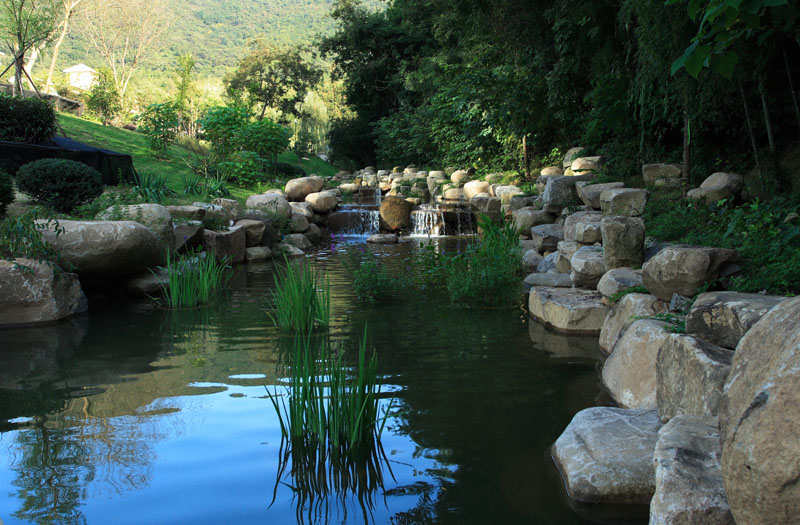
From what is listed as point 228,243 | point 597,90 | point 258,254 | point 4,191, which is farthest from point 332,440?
point 597,90

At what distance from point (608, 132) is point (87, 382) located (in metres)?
11.6

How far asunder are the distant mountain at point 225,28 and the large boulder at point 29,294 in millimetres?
68706

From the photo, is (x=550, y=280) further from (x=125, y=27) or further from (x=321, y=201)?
(x=125, y=27)

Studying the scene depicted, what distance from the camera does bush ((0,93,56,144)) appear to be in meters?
12.7

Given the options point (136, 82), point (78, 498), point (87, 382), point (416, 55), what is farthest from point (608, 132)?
point (136, 82)

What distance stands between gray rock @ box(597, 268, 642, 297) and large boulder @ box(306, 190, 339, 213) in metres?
11.7

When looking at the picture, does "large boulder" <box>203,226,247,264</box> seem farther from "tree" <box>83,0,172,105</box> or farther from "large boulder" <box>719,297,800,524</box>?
"tree" <box>83,0,172,105</box>

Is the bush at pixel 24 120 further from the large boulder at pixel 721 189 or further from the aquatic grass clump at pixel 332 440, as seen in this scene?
the large boulder at pixel 721 189

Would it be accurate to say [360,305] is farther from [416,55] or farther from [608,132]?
[416,55]

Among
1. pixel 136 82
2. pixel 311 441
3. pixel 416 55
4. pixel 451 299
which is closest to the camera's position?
pixel 311 441

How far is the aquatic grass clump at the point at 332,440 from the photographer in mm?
3111

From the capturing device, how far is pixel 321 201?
17047 millimetres

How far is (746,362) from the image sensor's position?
2355mm

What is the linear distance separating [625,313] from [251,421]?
3.24 m
